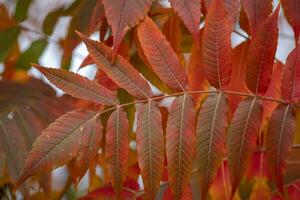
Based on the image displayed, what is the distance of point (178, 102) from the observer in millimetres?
839

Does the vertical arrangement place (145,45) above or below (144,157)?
above

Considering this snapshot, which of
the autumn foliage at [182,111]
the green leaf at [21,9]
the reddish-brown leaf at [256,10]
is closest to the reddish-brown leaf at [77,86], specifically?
the autumn foliage at [182,111]

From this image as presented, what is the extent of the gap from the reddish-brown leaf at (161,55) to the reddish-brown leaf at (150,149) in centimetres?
5

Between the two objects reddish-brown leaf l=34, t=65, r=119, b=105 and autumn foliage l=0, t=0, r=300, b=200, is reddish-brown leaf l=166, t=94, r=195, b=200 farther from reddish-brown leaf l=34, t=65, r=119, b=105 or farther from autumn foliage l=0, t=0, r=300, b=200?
reddish-brown leaf l=34, t=65, r=119, b=105

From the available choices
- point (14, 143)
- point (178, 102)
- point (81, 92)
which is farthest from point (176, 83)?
point (14, 143)

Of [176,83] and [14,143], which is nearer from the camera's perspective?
[176,83]

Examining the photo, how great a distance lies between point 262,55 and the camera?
2.64 feet

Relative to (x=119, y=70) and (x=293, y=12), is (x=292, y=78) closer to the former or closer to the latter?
(x=293, y=12)

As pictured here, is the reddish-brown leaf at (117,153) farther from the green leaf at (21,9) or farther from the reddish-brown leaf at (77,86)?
the green leaf at (21,9)

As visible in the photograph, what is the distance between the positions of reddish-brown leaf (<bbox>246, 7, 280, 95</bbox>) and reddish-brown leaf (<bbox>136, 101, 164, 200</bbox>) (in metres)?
0.14

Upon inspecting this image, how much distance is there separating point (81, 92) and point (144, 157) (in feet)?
0.42

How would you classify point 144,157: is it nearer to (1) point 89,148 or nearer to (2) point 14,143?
(1) point 89,148

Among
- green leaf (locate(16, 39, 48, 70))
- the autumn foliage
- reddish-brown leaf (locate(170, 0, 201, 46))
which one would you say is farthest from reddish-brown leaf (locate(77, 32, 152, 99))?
green leaf (locate(16, 39, 48, 70))

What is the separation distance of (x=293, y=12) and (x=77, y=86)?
1.01 ft
